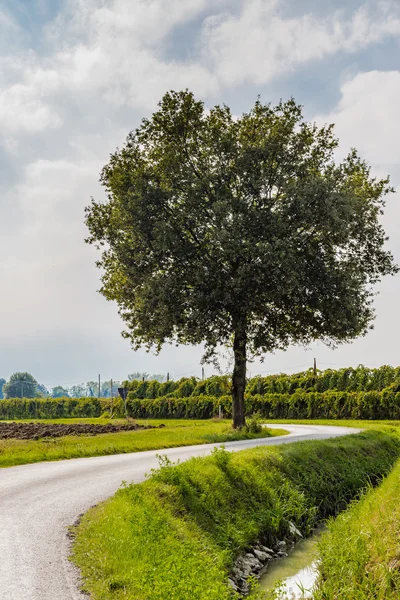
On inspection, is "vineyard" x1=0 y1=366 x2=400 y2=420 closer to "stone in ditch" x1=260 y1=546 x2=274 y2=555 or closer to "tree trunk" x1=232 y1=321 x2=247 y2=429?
"tree trunk" x1=232 y1=321 x2=247 y2=429

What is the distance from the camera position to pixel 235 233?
28.0 metres

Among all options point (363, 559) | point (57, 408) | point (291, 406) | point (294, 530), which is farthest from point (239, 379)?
point (57, 408)

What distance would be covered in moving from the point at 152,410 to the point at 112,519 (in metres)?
Answer: 54.4

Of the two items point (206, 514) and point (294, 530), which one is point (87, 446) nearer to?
point (294, 530)

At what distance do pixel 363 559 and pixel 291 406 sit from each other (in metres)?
45.1

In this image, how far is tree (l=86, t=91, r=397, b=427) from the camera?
2858 centimetres

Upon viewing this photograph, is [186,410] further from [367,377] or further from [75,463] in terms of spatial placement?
[75,463]

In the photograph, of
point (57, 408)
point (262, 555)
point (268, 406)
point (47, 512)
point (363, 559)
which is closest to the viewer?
point (363, 559)

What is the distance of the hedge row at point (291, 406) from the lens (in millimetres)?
49156

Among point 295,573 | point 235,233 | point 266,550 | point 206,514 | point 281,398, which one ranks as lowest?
point 295,573

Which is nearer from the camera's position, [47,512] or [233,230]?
[47,512]

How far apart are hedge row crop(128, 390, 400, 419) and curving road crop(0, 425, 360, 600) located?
32594 mm

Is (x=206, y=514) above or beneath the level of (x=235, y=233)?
beneath

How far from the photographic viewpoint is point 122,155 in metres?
33.0
